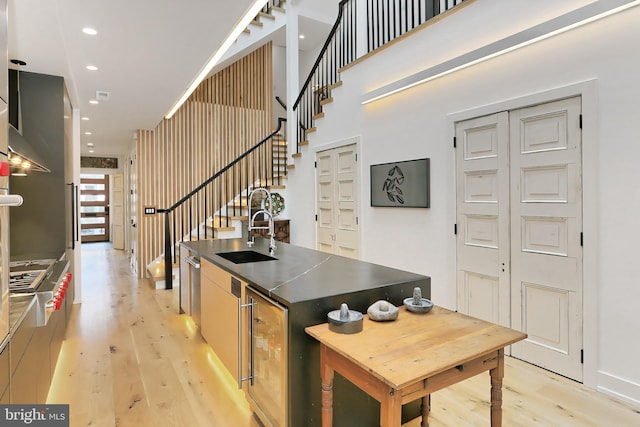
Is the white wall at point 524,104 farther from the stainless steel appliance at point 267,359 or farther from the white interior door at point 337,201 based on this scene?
the stainless steel appliance at point 267,359

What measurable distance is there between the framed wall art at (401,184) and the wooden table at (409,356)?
2129mm

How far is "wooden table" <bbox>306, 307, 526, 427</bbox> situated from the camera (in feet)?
4.29

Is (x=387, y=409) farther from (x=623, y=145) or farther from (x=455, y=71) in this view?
(x=455, y=71)

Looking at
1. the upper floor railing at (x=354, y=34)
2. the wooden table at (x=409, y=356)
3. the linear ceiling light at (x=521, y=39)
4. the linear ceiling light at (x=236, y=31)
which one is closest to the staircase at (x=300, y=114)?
the upper floor railing at (x=354, y=34)

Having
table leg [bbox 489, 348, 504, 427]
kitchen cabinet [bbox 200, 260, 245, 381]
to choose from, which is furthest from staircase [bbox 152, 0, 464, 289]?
table leg [bbox 489, 348, 504, 427]

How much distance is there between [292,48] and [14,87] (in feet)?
13.5

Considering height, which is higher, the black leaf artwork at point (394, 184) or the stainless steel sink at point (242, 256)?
the black leaf artwork at point (394, 184)

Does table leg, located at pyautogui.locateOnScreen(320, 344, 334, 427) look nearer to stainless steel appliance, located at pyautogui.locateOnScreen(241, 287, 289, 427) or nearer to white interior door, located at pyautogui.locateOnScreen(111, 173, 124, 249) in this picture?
stainless steel appliance, located at pyautogui.locateOnScreen(241, 287, 289, 427)

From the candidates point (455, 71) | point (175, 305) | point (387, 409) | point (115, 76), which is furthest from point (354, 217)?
point (387, 409)

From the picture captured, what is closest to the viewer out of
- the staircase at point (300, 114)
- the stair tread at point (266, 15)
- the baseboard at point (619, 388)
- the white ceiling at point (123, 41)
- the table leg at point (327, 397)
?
the table leg at point (327, 397)

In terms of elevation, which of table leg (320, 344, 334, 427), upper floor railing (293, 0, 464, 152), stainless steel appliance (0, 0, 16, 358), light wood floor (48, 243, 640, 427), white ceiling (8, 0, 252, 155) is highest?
upper floor railing (293, 0, 464, 152)

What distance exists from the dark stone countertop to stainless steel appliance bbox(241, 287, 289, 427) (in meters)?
0.08

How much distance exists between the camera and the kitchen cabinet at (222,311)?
7.66 feet

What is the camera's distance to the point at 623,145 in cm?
236
